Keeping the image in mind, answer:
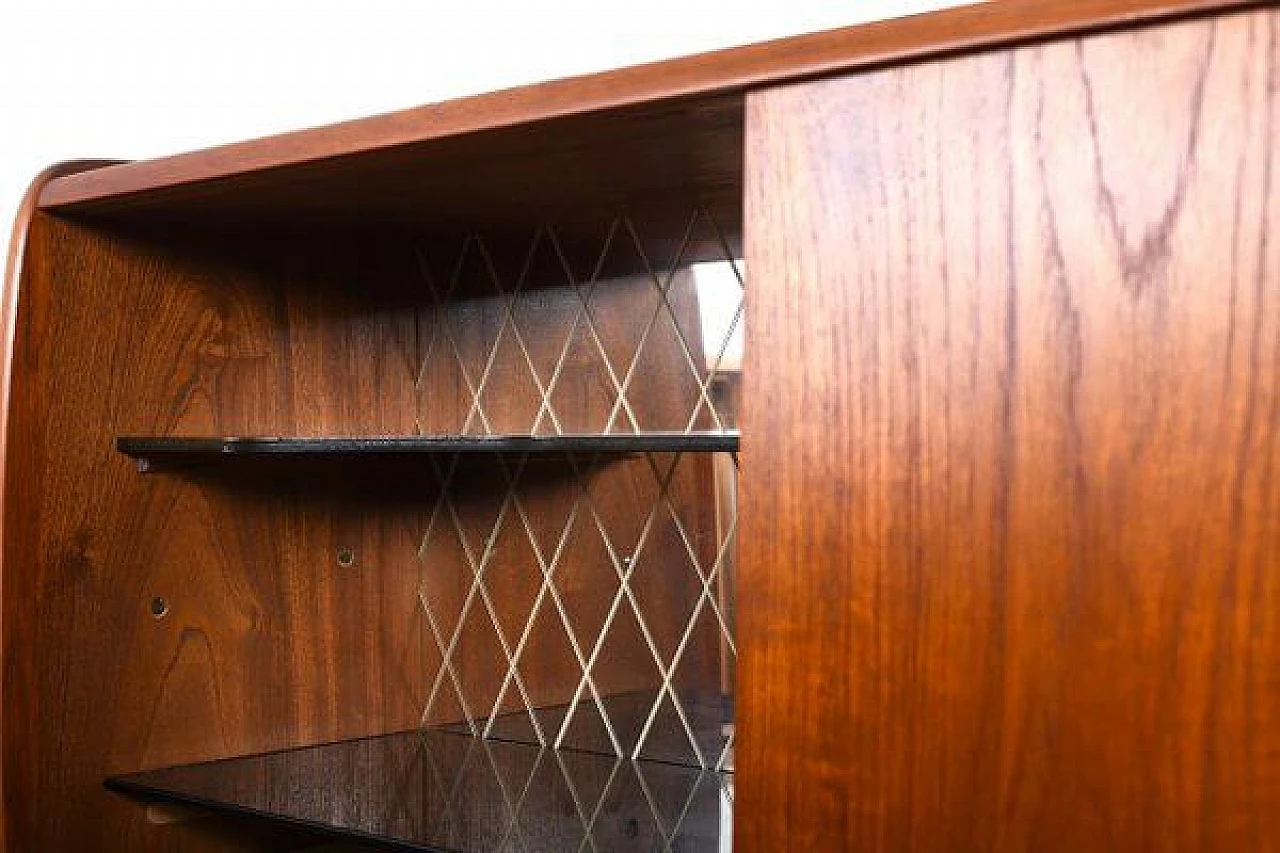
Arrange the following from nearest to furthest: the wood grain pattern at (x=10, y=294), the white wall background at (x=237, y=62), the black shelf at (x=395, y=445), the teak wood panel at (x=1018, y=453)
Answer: the teak wood panel at (x=1018, y=453)
the black shelf at (x=395, y=445)
the wood grain pattern at (x=10, y=294)
the white wall background at (x=237, y=62)

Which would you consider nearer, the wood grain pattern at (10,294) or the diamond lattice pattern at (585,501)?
the wood grain pattern at (10,294)

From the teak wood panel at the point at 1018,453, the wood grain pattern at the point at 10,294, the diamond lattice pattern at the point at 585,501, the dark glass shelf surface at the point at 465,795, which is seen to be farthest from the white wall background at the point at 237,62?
the teak wood panel at the point at 1018,453

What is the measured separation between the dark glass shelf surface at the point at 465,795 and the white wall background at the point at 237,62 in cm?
91

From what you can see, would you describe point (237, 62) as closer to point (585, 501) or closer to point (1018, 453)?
point (585, 501)

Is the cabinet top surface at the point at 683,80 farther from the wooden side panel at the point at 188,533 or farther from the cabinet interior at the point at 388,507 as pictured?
the wooden side panel at the point at 188,533

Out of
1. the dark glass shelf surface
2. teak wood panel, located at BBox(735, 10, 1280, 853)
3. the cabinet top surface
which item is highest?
the cabinet top surface

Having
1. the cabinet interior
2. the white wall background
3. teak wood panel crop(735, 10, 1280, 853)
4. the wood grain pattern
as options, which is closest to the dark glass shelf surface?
the cabinet interior

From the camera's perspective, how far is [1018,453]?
102cm

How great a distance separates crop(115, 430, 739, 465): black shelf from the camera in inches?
56.7

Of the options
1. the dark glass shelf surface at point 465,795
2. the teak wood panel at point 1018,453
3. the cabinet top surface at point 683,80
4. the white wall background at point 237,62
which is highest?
the white wall background at point 237,62

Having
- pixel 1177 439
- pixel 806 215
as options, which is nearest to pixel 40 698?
pixel 806 215

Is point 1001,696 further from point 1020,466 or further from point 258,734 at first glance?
point 258,734

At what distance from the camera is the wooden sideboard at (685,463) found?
97cm

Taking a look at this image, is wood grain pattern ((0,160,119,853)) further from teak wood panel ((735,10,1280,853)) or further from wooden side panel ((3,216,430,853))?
teak wood panel ((735,10,1280,853))
